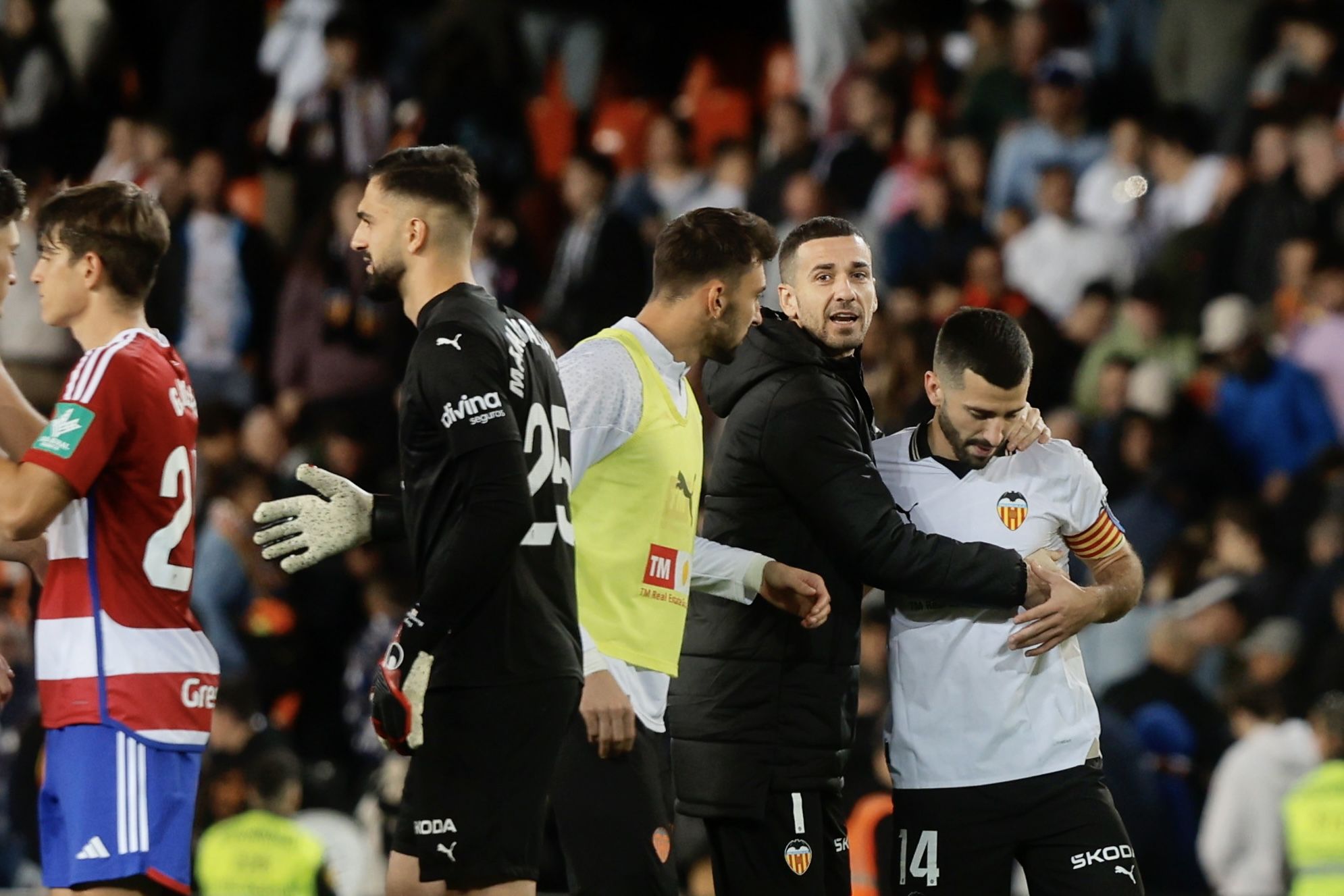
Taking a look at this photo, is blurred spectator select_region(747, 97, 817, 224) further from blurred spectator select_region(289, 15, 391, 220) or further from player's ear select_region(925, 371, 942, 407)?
player's ear select_region(925, 371, 942, 407)

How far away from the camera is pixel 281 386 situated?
13.3 meters

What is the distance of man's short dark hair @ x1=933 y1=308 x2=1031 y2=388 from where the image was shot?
552 cm

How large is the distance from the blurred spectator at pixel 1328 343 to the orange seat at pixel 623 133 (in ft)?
17.9

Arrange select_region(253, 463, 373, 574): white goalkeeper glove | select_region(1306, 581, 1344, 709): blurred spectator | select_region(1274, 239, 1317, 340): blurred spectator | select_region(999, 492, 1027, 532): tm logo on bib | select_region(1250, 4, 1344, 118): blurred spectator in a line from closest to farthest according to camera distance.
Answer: select_region(253, 463, 373, 574): white goalkeeper glove
select_region(999, 492, 1027, 532): tm logo on bib
select_region(1306, 581, 1344, 709): blurred spectator
select_region(1274, 239, 1317, 340): blurred spectator
select_region(1250, 4, 1344, 118): blurred spectator

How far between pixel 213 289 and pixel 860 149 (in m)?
4.50

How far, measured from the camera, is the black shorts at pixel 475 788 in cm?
479

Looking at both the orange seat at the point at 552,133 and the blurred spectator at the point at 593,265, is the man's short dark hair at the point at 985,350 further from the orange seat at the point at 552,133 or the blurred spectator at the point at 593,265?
the orange seat at the point at 552,133

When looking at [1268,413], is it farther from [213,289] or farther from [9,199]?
[9,199]

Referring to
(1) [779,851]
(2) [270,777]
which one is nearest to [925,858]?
(1) [779,851]

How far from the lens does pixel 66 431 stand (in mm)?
4926

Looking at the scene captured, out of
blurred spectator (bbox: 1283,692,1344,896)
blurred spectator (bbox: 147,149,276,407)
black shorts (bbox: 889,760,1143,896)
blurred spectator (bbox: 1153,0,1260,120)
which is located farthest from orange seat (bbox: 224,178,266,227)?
black shorts (bbox: 889,760,1143,896)

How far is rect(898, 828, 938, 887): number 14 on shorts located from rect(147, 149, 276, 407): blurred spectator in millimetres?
8584

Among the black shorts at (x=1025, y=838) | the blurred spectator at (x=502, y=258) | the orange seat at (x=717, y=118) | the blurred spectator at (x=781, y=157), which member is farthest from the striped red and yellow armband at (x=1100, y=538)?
the orange seat at (x=717, y=118)

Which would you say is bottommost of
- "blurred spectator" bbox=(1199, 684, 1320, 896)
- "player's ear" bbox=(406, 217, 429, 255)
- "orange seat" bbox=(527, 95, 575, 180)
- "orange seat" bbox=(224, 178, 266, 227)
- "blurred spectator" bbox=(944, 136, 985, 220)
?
"blurred spectator" bbox=(1199, 684, 1320, 896)
